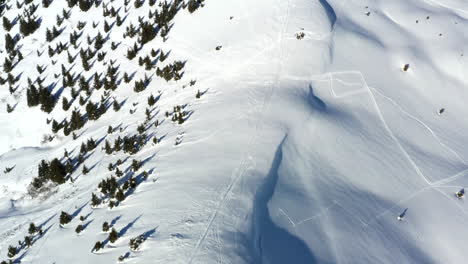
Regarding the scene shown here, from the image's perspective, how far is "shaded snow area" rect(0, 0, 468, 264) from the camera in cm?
797

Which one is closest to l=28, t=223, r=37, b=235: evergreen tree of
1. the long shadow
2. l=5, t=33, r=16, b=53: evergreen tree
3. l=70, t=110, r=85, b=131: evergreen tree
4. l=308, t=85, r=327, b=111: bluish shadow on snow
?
the long shadow

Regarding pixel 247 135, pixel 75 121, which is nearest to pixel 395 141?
pixel 247 135

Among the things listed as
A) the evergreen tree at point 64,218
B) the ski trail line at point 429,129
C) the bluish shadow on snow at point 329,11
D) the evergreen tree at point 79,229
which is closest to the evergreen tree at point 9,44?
the evergreen tree at point 64,218

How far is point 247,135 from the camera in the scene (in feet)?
35.2

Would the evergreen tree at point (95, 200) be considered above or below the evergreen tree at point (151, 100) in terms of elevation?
below

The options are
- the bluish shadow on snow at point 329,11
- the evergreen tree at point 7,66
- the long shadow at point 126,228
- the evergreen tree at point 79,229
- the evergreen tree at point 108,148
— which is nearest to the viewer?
the long shadow at point 126,228

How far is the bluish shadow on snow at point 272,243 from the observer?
7086 mm

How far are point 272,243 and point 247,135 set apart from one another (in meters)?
4.17

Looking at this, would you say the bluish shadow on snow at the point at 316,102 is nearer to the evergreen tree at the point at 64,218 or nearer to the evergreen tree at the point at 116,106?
the evergreen tree at the point at 116,106

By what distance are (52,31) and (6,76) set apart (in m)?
3.63

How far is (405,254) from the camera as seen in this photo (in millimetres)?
8172

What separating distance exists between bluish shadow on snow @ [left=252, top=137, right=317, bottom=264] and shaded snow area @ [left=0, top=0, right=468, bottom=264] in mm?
32

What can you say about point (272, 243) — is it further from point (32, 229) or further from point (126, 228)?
point (32, 229)

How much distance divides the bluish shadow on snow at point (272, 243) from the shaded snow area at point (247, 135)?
1.3 inches
